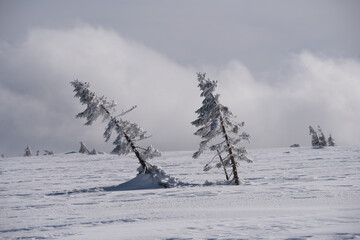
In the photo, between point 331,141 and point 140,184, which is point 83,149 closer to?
point 140,184

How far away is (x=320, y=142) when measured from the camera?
73.6m

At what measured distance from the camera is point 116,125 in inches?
929

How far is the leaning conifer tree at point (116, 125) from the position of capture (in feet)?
76.4

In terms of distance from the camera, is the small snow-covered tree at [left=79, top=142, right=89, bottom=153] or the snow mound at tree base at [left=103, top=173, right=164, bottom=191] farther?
the small snow-covered tree at [left=79, top=142, right=89, bottom=153]

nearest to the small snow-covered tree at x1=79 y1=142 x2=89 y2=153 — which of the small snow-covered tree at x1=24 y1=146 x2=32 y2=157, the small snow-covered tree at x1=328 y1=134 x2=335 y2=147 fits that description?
the small snow-covered tree at x1=24 y1=146 x2=32 y2=157

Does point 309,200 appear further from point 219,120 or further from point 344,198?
point 219,120

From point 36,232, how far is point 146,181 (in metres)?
14.2

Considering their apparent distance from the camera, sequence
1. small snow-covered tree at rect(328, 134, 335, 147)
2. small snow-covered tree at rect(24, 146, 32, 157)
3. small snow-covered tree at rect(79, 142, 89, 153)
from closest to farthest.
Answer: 1. small snow-covered tree at rect(328, 134, 335, 147)
2. small snow-covered tree at rect(79, 142, 89, 153)
3. small snow-covered tree at rect(24, 146, 32, 157)

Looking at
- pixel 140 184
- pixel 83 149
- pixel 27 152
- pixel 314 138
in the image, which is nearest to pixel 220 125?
pixel 140 184

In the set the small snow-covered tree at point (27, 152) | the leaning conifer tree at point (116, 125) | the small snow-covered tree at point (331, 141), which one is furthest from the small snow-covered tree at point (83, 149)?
the small snow-covered tree at point (331, 141)

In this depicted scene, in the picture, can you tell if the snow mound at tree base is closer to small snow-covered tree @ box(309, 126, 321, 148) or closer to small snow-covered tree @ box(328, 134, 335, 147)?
small snow-covered tree @ box(309, 126, 321, 148)

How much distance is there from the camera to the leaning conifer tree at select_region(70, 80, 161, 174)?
917 inches

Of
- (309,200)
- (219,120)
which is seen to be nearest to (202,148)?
(219,120)

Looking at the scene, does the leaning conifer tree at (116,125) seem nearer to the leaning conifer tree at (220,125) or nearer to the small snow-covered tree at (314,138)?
the leaning conifer tree at (220,125)
